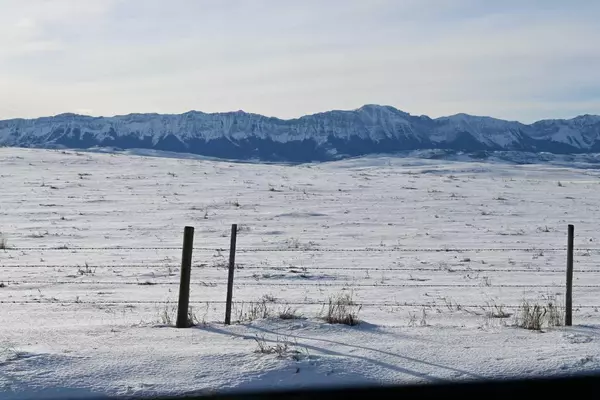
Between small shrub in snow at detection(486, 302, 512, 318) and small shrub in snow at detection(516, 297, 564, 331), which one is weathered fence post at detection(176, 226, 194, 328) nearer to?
small shrub in snow at detection(516, 297, 564, 331)

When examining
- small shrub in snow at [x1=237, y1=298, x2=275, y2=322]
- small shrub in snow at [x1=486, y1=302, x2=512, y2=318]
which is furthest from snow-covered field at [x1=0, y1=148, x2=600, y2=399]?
small shrub in snow at [x1=237, y1=298, x2=275, y2=322]

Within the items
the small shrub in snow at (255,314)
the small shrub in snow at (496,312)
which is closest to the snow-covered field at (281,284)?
the small shrub in snow at (496,312)

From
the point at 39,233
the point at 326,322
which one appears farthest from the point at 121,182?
the point at 326,322

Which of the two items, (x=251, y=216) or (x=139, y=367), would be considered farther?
(x=251, y=216)

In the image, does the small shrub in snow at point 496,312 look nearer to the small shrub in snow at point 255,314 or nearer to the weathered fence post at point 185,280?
the small shrub in snow at point 255,314

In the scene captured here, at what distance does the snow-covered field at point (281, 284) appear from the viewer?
5.91 m

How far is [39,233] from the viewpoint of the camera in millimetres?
19641

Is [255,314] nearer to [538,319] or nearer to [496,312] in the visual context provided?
Answer: [538,319]

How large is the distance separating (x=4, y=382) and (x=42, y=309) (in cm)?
419

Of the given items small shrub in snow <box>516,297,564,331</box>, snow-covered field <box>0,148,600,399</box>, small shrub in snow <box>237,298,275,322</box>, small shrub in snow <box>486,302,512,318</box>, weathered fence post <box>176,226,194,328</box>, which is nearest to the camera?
snow-covered field <box>0,148,600,399</box>

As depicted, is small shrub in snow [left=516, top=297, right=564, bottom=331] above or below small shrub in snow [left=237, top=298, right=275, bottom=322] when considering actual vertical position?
above

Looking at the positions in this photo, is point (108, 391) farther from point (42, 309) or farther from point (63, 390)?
point (42, 309)

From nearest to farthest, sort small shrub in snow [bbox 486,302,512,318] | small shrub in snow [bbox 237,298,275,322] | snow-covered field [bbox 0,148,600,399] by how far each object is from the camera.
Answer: snow-covered field [bbox 0,148,600,399] → small shrub in snow [bbox 237,298,275,322] → small shrub in snow [bbox 486,302,512,318]

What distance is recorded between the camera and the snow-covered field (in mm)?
5910
